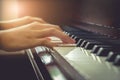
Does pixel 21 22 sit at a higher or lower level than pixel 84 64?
lower

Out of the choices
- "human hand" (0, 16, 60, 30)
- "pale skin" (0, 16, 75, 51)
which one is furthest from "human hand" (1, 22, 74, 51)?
"human hand" (0, 16, 60, 30)

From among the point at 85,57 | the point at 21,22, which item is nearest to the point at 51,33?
the point at 85,57

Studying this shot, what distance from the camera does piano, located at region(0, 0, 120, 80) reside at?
595 millimetres

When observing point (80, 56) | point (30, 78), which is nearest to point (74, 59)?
point (80, 56)

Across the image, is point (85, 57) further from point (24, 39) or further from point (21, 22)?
point (21, 22)

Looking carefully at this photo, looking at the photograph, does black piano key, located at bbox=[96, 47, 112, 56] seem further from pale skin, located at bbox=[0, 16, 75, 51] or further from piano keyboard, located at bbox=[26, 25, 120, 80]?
pale skin, located at bbox=[0, 16, 75, 51]

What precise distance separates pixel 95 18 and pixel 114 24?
37cm

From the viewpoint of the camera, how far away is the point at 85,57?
737 millimetres

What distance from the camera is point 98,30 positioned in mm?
1352

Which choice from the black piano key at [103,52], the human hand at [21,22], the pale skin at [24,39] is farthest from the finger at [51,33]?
the human hand at [21,22]

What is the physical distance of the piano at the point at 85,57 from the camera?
59cm

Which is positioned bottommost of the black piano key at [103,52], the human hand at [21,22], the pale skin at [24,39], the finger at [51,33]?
the human hand at [21,22]

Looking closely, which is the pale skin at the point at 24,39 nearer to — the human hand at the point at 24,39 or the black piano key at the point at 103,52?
the human hand at the point at 24,39

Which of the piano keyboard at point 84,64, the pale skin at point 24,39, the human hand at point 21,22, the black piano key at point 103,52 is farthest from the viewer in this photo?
the human hand at point 21,22
